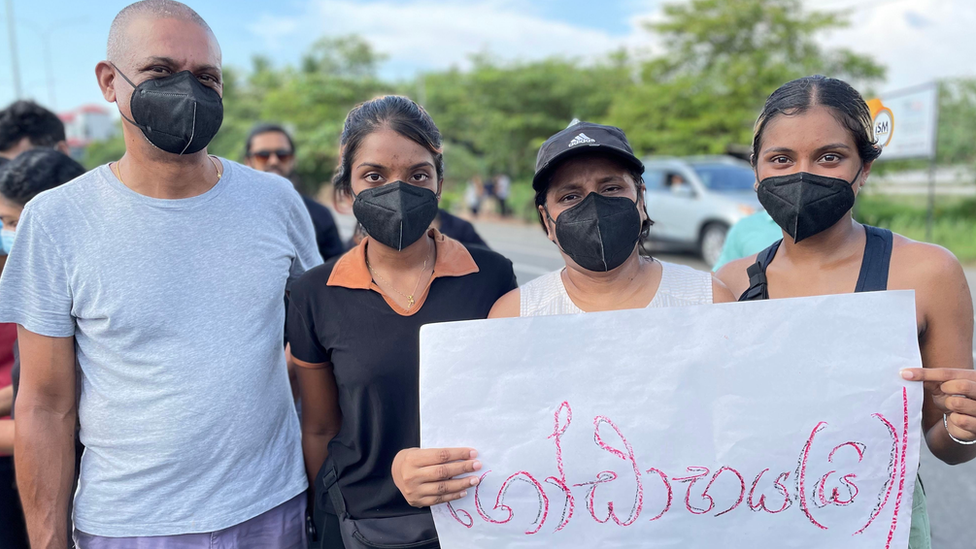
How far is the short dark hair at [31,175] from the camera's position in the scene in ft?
7.95

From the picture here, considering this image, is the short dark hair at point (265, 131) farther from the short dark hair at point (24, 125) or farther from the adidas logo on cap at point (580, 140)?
the adidas logo on cap at point (580, 140)

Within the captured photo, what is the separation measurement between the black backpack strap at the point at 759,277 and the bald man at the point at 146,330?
1353 mm

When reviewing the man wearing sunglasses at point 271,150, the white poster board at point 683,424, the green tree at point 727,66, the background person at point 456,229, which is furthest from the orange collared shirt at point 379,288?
the green tree at point 727,66

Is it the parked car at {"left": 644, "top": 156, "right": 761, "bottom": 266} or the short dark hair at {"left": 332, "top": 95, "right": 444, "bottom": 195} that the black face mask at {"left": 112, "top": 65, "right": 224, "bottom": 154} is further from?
the parked car at {"left": 644, "top": 156, "right": 761, "bottom": 266}

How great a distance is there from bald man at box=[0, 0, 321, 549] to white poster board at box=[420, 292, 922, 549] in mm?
591

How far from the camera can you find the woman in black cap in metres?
1.78

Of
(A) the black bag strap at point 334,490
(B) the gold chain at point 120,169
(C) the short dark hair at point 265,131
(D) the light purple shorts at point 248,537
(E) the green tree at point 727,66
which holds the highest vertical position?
(E) the green tree at point 727,66

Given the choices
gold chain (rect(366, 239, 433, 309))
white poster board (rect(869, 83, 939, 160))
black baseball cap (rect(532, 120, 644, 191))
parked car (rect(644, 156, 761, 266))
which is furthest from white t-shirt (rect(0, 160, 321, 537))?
white poster board (rect(869, 83, 939, 160))

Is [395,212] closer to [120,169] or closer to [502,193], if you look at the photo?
[120,169]

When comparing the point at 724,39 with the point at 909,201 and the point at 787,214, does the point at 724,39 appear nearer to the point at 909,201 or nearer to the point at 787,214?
the point at 909,201

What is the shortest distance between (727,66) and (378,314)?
18638mm

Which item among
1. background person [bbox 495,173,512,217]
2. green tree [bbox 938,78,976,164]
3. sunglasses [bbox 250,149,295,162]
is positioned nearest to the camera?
sunglasses [bbox 250,149,295,162]

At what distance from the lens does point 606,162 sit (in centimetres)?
184

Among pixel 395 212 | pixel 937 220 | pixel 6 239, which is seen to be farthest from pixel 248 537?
pixel 937 220
